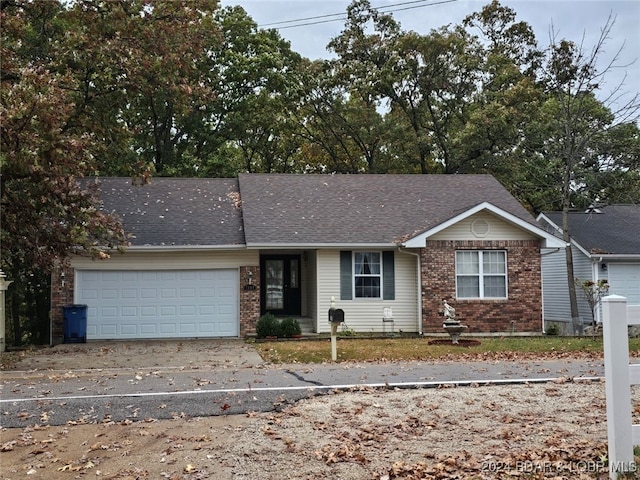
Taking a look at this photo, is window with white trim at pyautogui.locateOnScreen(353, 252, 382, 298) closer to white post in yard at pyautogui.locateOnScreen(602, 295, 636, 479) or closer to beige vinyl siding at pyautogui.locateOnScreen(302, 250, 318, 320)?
beige vinyl siding at pyautogui.locateOnScreen(302, 250, 318, 320)

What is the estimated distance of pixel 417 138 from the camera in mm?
33156

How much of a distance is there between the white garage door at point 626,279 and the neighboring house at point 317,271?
4585mm

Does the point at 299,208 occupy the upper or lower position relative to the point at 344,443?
upper

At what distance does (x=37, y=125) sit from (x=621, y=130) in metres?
21.5

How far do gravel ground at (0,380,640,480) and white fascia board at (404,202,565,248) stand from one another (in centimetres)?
1148

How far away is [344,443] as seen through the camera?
634cm

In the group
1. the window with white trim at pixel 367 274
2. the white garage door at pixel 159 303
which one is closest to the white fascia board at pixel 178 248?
the white garage door at pixel 159 303

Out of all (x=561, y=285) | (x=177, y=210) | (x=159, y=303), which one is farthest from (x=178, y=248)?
(x=561, y=285)

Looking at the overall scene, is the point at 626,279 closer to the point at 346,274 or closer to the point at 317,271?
the point at 346,274

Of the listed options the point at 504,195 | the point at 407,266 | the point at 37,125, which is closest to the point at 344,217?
the point at 407,266

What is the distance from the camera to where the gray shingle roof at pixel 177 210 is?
19875mm

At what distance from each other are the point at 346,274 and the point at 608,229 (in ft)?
37.5

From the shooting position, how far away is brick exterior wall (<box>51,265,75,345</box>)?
18.9 metres

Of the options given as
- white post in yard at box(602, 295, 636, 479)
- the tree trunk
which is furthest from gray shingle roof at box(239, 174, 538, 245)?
white post in yard at box(602, 295, 636, 479)
